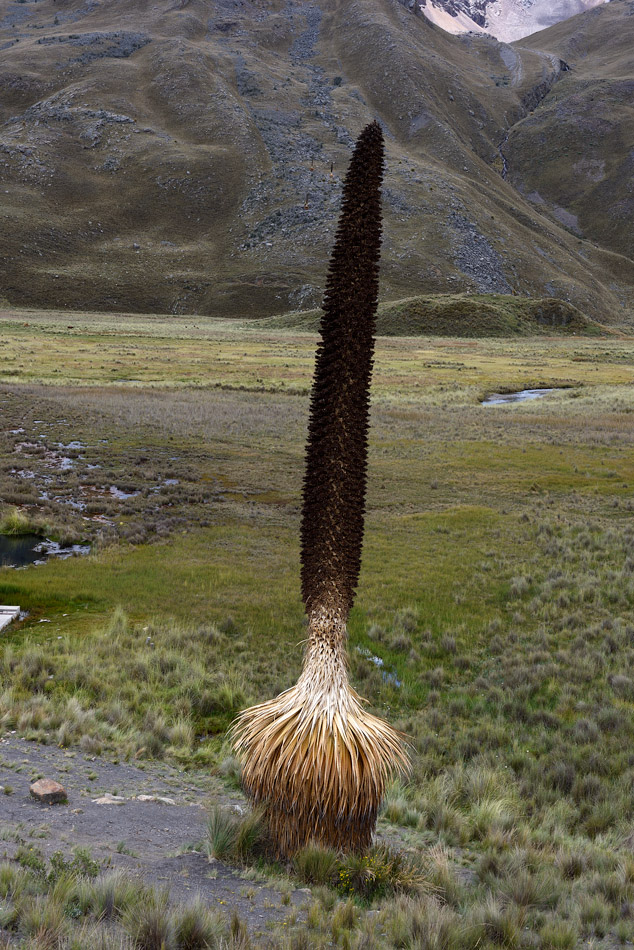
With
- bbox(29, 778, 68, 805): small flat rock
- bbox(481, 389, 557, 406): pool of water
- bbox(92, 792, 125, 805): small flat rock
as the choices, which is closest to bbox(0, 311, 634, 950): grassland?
bbox(92, 792, 125, 805): small flat rock

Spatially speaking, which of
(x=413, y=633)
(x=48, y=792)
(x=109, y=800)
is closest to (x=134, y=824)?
(x=109, y=800)

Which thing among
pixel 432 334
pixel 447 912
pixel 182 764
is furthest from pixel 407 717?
pixel 432 334

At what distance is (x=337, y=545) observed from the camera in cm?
520

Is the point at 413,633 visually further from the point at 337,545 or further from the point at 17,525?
the point at 17,525

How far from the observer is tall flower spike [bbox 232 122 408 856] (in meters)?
5.00

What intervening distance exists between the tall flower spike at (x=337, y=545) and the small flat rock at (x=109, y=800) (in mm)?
2061

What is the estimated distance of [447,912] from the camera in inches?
190

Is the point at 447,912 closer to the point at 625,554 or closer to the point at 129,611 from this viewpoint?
the point at 129,611

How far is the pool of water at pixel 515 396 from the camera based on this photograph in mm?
52000

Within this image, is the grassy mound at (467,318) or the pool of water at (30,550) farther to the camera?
the grassy mound at (467,318)

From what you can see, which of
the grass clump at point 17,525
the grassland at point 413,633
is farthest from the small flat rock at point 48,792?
the grass clump at point 17,525

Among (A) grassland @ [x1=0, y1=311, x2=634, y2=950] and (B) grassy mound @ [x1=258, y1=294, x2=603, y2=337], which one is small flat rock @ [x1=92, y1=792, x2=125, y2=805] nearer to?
(A) grassland @ [x1=0, y1=311, x2=634, y2=950]

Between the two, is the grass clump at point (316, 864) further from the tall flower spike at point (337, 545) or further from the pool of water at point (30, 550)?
the pool of water at point (30, 550)

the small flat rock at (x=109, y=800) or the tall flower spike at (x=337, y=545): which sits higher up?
the tall flower spike at (x=337, y=545)
